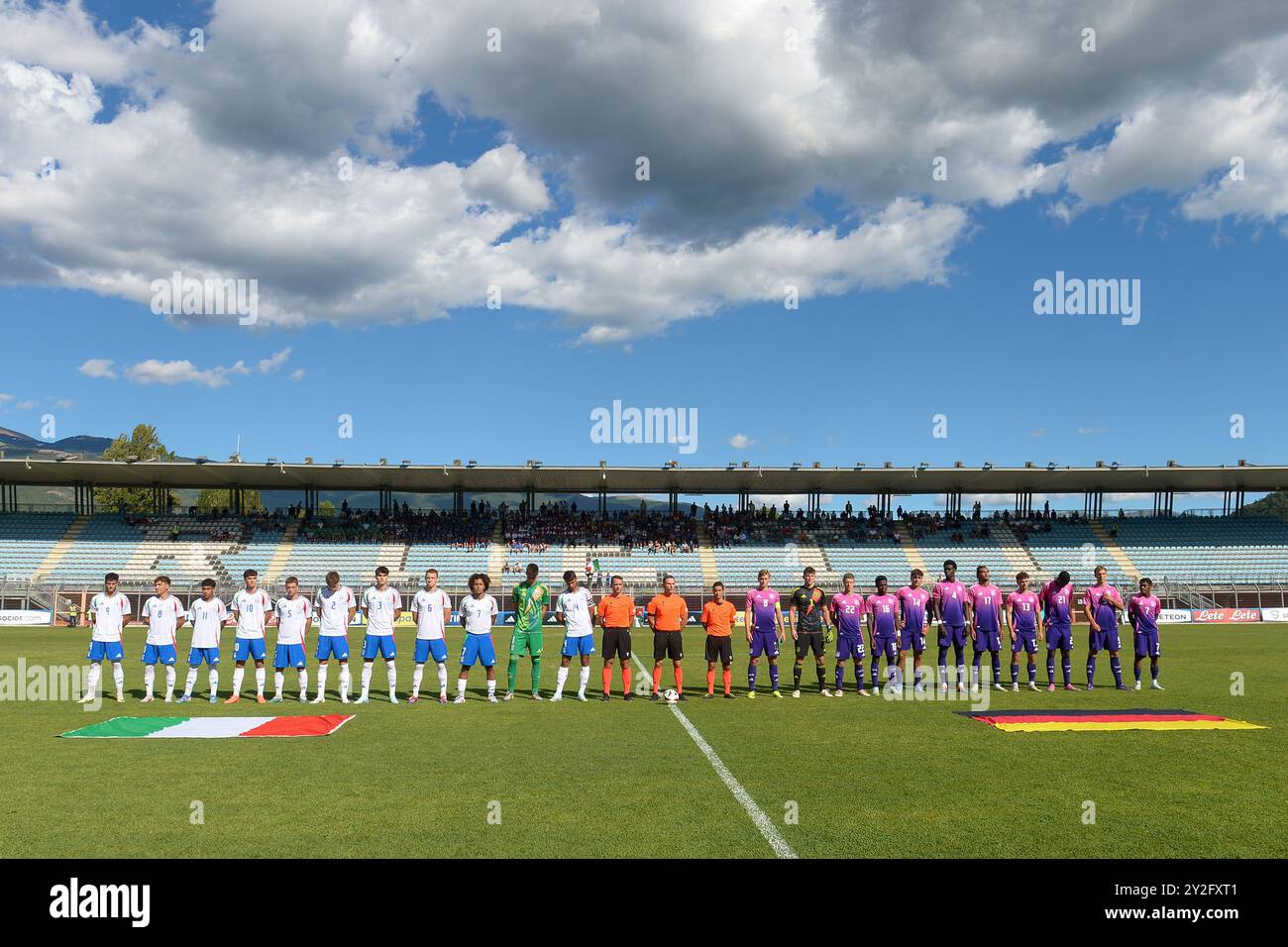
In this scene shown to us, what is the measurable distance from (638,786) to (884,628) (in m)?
7.74

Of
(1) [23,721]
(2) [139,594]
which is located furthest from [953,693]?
(2) [139,594]

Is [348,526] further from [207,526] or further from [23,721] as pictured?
[23,721]

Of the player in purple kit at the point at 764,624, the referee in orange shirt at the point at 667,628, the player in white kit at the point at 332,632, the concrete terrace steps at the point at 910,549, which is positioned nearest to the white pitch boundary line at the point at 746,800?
the referee in orange shirt at the point at 667,628

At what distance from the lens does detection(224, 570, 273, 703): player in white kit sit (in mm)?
13516

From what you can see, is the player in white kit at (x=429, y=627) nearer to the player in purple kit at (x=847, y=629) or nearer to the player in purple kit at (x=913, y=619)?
the player in purple kit at (x=847, y=629)

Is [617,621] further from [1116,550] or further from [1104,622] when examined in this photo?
[1116,550]

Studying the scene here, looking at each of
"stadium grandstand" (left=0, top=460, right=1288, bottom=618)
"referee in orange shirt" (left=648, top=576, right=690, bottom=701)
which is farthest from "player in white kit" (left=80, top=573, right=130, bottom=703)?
"stadium grandstand" (left=0, top=460, right=1288, bottom=618)

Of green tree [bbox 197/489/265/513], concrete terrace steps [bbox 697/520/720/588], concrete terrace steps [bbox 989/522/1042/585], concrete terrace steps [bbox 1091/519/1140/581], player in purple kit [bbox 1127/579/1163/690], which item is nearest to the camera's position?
player in purple kit [bbox 1127/579/1163/690]

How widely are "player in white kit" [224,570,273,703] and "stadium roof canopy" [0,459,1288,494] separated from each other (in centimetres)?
3174

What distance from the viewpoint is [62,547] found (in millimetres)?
45281

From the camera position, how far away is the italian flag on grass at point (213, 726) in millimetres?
10523

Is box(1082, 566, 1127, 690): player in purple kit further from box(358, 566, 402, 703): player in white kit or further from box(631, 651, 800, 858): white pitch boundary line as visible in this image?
box(358, 566, 402, 703): player in white kit

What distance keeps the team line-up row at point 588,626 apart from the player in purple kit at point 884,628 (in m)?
0.02
